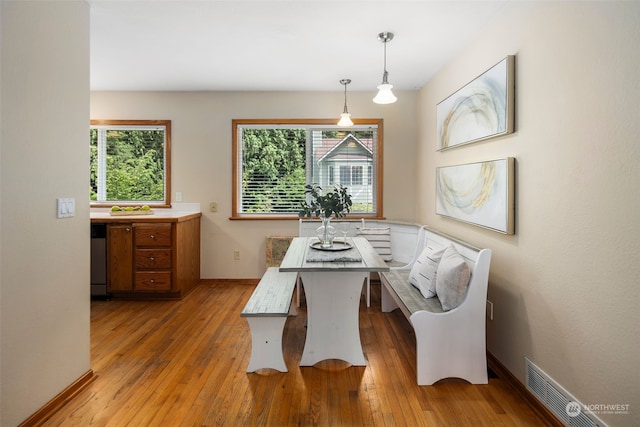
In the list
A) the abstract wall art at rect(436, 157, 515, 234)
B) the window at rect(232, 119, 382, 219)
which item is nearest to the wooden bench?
the abstract wall art at rect(436, 157, 515, 234)

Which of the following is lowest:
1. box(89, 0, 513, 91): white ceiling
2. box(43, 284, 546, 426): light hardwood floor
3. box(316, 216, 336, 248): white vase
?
box(43, 284, 546, 426): light hardwood floor

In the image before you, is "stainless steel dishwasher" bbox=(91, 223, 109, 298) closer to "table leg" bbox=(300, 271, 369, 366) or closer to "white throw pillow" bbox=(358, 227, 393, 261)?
"table leg" bbox=(300, 271, 369, 366)

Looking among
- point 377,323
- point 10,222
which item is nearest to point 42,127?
point 10,222

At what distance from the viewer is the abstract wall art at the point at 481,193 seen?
2.37 metres

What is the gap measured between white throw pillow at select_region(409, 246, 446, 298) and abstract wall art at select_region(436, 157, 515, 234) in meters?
0.40

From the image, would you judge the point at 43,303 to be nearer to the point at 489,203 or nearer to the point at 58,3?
the point at 58,3

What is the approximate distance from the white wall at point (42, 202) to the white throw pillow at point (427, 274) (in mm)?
2283

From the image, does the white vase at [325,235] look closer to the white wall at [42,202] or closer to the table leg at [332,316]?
the table leg at [332,316]

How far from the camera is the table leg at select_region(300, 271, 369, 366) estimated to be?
99.0 inches

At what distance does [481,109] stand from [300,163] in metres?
2.46

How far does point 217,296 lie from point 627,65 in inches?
155

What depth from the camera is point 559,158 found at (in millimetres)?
1928

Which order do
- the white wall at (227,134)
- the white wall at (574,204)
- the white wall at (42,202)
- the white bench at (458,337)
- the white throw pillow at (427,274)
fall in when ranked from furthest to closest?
the white wall at (227,134) → the white throw pillow at (427,274) → the white bench at (458,337) → the white wall at (42,202) → the white wall at (574,204)

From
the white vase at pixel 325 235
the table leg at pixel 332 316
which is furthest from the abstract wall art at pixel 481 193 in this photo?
the white vase at pixel 325 235
